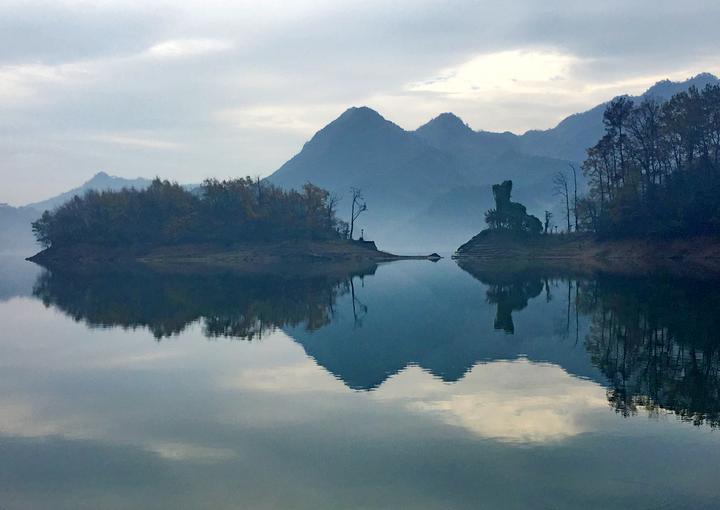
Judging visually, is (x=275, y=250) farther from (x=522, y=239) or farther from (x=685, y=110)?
(x=685, y=110)

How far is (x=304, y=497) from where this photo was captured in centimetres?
1762

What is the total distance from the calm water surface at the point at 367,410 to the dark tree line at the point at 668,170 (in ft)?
265

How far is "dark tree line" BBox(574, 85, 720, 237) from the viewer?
130 meters

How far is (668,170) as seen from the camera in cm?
15225

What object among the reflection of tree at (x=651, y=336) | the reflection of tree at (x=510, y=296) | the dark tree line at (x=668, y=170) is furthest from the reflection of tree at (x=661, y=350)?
the dark tree line at (x=668, y=170)

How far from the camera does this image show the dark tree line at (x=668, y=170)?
130m

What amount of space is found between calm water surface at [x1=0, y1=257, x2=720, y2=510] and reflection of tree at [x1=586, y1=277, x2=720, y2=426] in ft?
0.58

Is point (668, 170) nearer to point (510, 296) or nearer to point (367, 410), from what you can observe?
point (510, 296)

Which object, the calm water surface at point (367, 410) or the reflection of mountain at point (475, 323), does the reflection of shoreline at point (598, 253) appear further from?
the calm water surface at point (367, 410)

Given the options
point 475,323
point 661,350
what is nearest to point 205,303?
point 475,323

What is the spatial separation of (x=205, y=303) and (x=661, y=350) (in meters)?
46.7

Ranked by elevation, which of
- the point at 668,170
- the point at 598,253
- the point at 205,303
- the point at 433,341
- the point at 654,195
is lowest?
the point at 433,341

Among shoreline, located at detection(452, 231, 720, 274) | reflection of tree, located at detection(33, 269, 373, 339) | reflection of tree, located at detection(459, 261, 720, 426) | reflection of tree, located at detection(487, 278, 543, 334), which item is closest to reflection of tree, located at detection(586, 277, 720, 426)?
reflection of tree, located at detection(459, 261, 720, 426)

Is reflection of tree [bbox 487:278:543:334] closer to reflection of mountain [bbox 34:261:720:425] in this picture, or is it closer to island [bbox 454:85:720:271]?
reflection of mountain [bbox 34:261:720:425]
